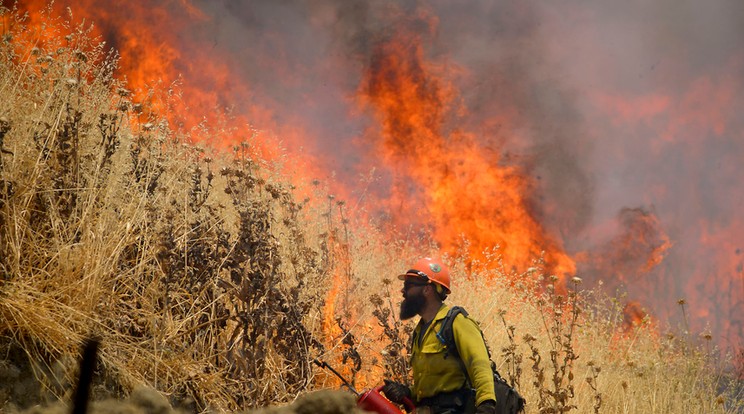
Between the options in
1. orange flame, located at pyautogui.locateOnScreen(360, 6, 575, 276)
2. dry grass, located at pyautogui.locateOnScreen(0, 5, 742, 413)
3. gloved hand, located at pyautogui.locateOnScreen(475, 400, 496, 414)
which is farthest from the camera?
orange flame, located at pyautogui.locateOnScreen(360, 6, 575, 276)

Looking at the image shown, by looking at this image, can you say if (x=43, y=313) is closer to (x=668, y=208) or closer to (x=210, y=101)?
(x=210, y=101)

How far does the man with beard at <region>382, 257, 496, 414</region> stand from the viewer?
14.3ft

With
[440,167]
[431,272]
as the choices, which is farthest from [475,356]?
[440,167]

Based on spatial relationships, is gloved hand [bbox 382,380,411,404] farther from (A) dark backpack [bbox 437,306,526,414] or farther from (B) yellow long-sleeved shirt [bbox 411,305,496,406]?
(A) dark backpack [bbox 437,306,526,414]

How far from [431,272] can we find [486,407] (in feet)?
3.81

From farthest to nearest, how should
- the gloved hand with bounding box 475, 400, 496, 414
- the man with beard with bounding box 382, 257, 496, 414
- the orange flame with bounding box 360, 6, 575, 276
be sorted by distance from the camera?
the orange flame with bounding box 360, 6, 575, 276 < the man with beard with bounding box 382, 257, 496, 414 < the gloved hand with bounding box 475, 400, 496, 414

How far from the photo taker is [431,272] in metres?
5.09

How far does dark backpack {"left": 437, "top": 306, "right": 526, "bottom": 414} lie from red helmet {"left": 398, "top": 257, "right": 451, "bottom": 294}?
0.41 meters

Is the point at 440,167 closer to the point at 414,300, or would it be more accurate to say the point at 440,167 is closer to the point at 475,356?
the point at 414,300

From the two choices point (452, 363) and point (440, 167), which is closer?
point (452, 363)

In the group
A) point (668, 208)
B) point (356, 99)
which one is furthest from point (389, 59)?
point (668, 208)

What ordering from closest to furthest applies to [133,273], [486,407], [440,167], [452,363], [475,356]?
1. [486,407]
2. [475,356]
3. [452,363]
4. [133,273]
5. [440,167]

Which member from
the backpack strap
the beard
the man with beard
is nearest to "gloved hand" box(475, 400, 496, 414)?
the man with beard

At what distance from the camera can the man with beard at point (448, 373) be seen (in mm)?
4355
